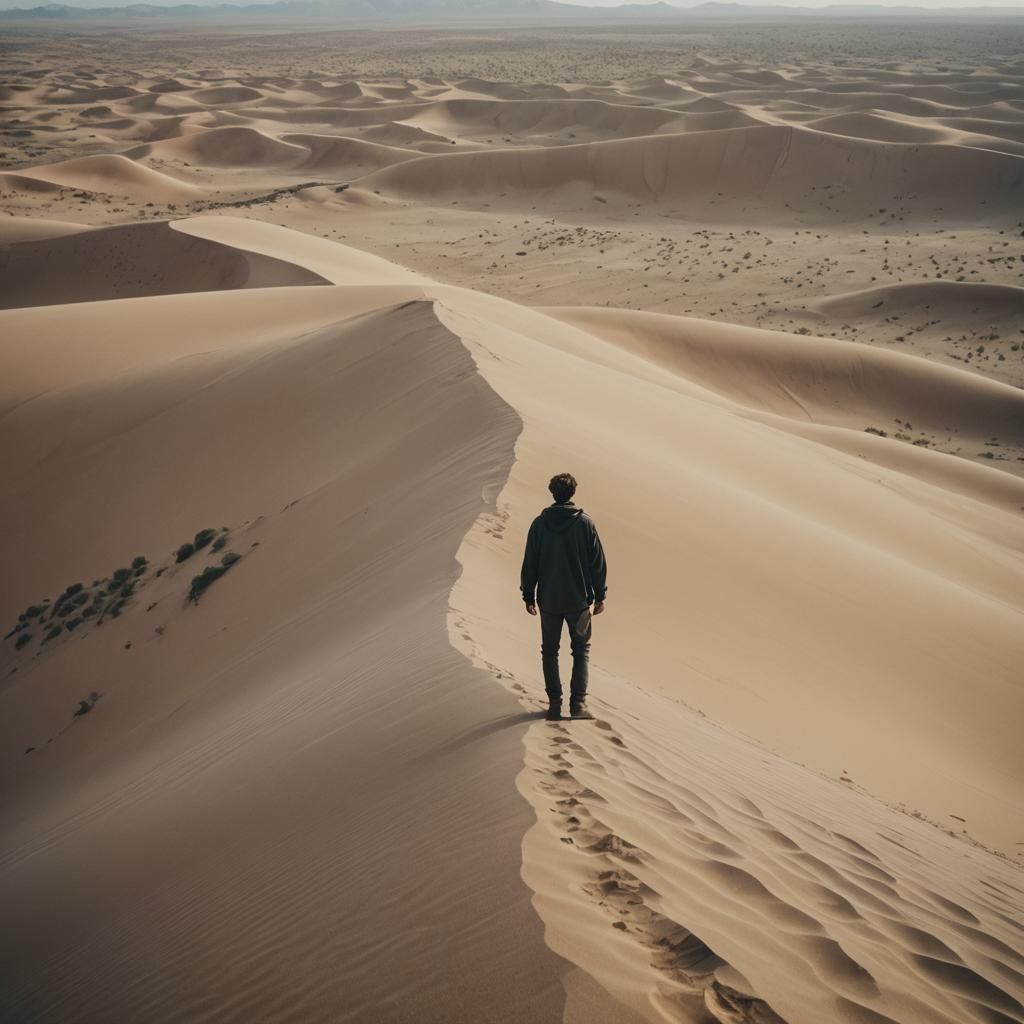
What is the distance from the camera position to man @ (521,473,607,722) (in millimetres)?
4895

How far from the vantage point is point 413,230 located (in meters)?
44.2

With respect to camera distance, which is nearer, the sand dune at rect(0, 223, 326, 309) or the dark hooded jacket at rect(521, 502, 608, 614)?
the dark hooded jacket at rect(521, 502, 608, 614)

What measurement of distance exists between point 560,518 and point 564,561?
0.74 feet

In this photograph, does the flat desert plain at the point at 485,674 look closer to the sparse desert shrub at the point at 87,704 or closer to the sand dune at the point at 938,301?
the sparse desert shrub at the point at 87,704

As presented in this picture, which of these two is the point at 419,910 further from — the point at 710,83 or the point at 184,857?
the point at 710,83

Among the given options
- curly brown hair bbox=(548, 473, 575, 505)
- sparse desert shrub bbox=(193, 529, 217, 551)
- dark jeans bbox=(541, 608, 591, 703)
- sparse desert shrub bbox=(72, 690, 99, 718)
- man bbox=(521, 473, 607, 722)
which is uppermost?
curly brown hair bbox=(548, 473, 575, 505)

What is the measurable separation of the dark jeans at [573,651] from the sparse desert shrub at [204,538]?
660cm

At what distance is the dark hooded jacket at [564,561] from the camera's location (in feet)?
16.1

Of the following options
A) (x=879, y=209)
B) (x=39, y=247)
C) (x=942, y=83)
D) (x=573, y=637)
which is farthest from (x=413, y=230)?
(x=942, y=83)

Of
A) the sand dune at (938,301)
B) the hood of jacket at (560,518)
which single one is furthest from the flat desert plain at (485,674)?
the sand dune at (938,301)

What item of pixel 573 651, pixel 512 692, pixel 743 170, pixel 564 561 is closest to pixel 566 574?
pixel 564 561

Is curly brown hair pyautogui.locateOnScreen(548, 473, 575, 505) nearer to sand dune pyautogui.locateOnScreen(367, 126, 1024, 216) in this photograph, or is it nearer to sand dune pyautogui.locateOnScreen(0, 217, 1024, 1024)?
sand dune pyautogui.locateOnScreen(0, 217, 1024, 1024)

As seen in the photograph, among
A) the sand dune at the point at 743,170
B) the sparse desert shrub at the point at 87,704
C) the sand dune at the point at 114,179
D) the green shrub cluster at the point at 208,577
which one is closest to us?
the sparse desert shrub at the point at 87,704

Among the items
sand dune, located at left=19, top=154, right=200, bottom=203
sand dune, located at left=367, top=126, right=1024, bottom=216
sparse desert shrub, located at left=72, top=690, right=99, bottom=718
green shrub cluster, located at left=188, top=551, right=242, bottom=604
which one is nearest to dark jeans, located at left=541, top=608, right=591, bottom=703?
green shrub cluster, located at left=188, top=551, right=242, bottom=604
